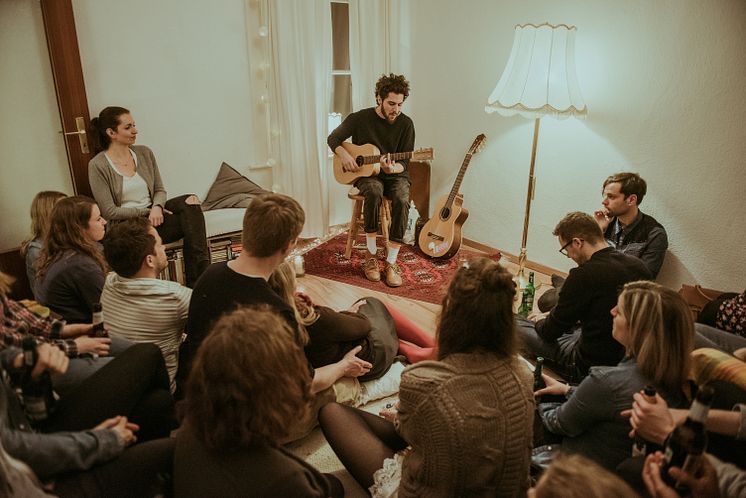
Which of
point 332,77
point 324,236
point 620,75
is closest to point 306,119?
point 332,77

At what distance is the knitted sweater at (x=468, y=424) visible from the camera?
48.2 inches

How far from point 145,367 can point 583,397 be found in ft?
4.47

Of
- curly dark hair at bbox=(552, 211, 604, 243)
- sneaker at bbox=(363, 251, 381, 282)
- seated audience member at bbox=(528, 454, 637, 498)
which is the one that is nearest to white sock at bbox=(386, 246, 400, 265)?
sneaker at bbox=(363, 251, 381, 282)

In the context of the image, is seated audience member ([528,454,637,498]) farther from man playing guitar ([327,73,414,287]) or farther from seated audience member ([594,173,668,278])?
man playing guitar ([327,73,414,287])

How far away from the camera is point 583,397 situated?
4.98ft

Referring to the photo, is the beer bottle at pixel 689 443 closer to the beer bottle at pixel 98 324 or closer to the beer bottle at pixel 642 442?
the beer bottle at pixel 642 442

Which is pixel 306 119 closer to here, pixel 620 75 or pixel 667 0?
pixel 620 75

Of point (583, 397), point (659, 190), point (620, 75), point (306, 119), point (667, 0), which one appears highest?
point (667, 0)

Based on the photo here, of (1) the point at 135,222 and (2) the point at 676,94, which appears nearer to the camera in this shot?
(1) the point at 135,222

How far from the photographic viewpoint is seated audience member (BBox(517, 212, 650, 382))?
81.4 inches

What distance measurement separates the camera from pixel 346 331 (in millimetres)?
1995

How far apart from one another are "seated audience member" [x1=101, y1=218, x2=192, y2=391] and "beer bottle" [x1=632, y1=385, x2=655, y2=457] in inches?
61.5

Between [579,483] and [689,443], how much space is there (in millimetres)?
564

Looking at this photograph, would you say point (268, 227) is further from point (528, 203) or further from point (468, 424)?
point (528, 203)
